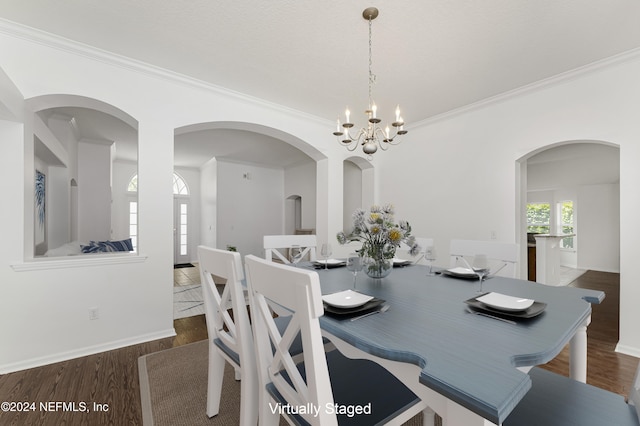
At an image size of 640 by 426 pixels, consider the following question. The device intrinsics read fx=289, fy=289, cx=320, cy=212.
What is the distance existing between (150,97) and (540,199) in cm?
976

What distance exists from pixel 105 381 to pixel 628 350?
13.8ft

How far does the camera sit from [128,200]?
7289 mm

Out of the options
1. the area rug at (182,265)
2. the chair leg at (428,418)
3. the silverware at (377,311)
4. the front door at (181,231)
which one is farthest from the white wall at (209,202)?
the chair leg at (428,418)

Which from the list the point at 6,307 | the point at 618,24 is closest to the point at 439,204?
the point at 618,24

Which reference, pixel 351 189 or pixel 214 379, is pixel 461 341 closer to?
pixel 214 379

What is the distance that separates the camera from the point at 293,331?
0.96 metres

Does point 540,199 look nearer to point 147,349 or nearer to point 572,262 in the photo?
point 572,262

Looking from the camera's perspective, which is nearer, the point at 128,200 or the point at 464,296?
the point at 464,296

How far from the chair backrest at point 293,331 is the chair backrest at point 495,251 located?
1.70 m

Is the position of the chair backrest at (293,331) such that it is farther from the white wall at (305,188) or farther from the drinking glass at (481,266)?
the white wall at (305,188)

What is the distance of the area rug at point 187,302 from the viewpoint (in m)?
3.58

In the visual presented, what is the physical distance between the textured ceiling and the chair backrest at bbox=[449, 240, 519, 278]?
1.63 metres

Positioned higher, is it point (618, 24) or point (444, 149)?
point (618, 24)

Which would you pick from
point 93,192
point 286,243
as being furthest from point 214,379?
point 93,192
